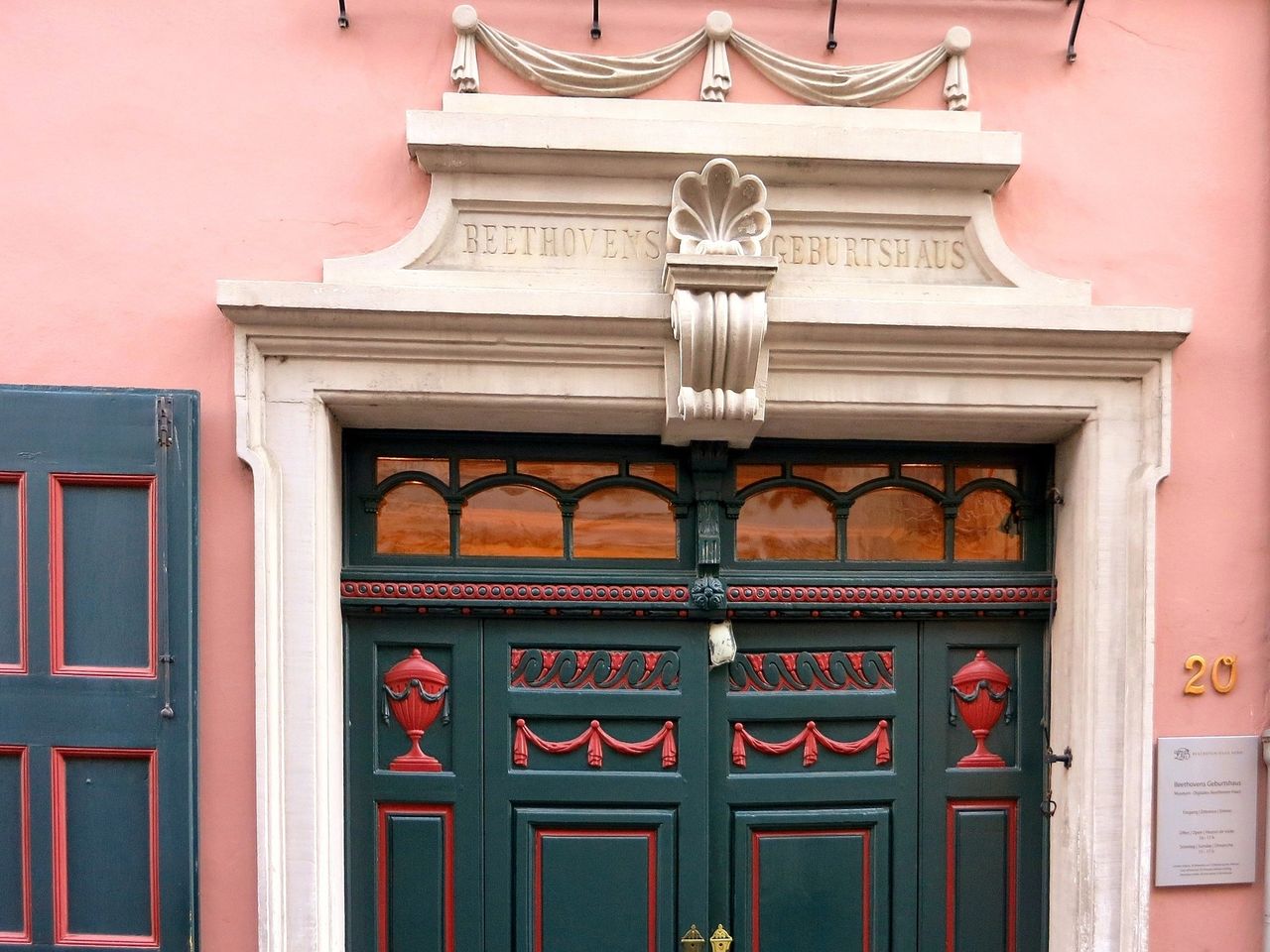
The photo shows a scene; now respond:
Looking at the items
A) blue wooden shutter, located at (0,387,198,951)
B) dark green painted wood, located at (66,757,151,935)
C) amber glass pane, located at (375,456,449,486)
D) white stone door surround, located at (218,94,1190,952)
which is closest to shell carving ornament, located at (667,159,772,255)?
white stone door surround, located at (218,94,1190,952)

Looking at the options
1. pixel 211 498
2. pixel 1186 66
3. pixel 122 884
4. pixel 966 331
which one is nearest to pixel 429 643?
pixel 211 498

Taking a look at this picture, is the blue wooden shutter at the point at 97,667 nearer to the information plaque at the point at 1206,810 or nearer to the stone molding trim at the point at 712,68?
the stone molding trim at the point at 712,68

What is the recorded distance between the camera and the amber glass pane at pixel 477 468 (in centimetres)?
291

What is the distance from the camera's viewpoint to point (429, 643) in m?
2.90

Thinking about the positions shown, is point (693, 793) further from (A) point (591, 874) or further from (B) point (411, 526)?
(B) point (411, 526)

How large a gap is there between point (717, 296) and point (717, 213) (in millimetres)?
283

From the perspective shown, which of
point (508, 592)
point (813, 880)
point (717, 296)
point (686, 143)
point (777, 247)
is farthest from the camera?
point (813, 880)

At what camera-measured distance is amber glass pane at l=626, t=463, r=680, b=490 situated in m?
2.95

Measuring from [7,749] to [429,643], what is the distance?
128 centimetres

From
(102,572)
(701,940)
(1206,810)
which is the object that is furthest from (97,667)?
(1206,810)

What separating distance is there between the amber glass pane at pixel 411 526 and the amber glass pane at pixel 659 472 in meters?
0.67

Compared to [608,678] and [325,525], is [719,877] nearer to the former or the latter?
[608,678]

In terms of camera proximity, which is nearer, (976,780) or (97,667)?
(97,667)

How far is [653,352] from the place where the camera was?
8.72ft
